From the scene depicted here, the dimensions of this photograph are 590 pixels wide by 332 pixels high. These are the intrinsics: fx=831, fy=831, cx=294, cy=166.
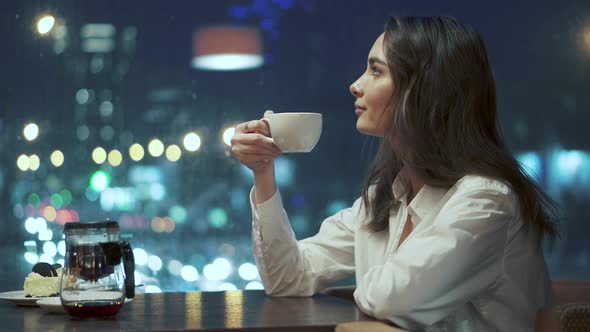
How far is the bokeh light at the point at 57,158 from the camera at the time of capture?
3148mm

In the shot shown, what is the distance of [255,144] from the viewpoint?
1.61 m

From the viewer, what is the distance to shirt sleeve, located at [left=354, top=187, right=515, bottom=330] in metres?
1.28

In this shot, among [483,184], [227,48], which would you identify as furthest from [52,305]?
[227,48]

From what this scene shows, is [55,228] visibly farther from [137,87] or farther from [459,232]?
[459,232]

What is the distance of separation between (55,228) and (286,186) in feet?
2.95

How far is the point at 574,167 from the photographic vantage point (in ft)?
11.2

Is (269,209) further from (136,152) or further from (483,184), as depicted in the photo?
(136,152)

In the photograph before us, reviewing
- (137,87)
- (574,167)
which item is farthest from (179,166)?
(574,167)

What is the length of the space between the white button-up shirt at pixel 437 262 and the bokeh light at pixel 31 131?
1650 millimetres

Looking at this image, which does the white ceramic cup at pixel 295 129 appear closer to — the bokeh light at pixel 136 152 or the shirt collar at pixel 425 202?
the shirt collar at pixel 425 202

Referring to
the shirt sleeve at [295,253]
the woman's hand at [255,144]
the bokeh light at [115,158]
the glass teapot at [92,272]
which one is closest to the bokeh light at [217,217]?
the bokeh light at [115,158]

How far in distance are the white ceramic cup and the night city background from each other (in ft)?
5.82

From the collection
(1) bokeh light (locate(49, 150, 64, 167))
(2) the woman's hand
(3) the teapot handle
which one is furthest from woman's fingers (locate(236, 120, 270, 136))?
(1) bokeh light (locate(49, 150, 64, 167))

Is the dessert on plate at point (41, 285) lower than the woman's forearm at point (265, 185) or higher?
lower
